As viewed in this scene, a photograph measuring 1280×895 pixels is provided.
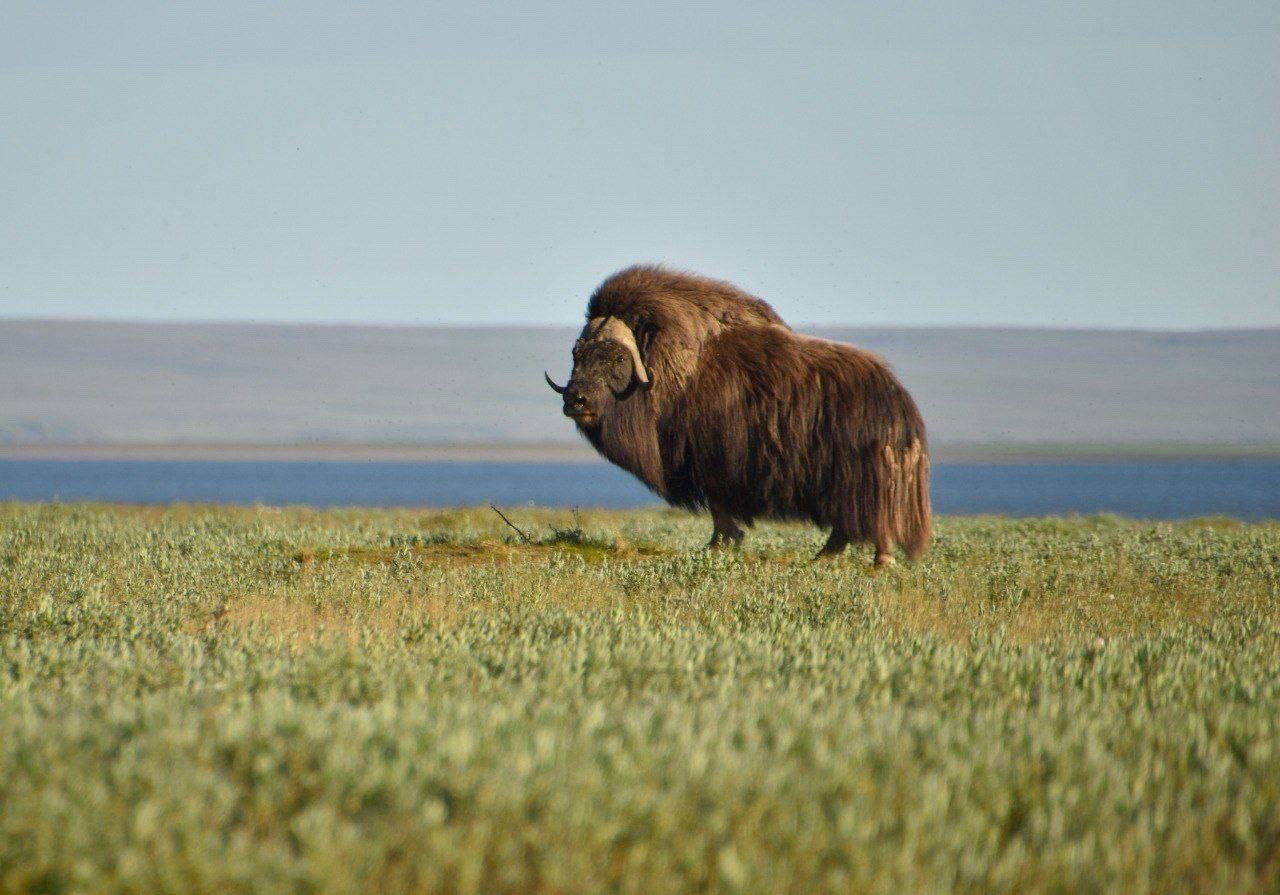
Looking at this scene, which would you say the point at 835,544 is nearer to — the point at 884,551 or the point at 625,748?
the point at 884,551

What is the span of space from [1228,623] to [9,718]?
25.4 ft

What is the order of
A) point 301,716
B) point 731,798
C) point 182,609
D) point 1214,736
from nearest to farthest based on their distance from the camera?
1. point 731,798
2. point 301,716
3. point 1214,736
4. point 182,609

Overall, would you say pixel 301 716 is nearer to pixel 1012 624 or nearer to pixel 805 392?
pixel 1012 624

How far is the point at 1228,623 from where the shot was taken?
984 centimetres

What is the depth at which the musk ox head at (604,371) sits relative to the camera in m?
14.2

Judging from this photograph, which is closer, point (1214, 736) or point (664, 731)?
point (664, 731)

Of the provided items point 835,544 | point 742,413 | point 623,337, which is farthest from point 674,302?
point 835,544

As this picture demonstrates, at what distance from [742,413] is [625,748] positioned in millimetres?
9122

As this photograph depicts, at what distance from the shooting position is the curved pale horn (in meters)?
14.1

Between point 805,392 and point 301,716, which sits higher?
point 805,392

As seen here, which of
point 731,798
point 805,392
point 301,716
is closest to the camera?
point 731,798

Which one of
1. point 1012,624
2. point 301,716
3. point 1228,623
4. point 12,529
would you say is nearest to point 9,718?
point 301,716

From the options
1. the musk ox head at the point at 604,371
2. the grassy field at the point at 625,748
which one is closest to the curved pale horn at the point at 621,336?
the musk ox head at the point at 604,371

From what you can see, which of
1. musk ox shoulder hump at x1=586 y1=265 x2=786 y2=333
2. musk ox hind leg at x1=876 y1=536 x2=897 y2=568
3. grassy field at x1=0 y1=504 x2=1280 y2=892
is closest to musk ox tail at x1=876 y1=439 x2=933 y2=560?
musk ox hind leg at x1=876 y1=536 x2=897 y2=568
